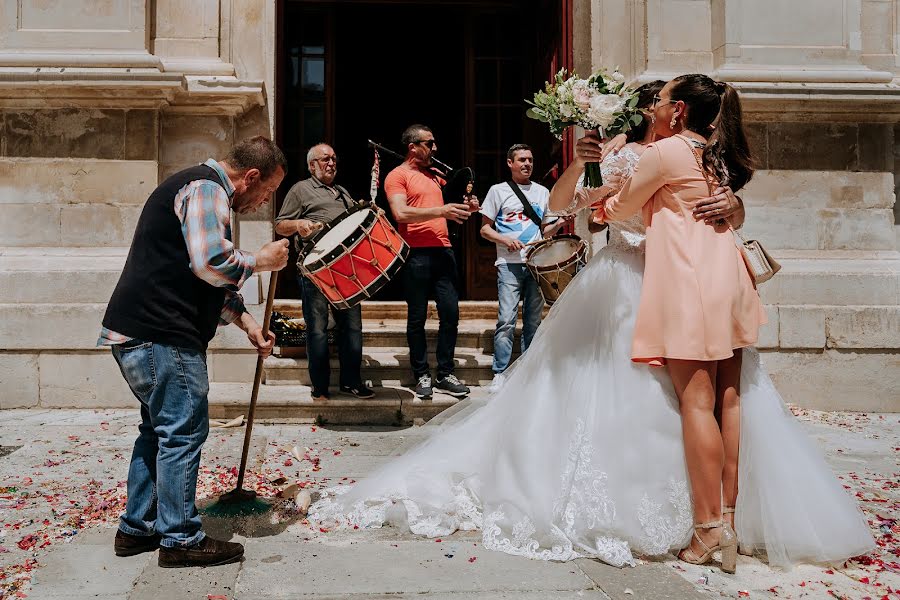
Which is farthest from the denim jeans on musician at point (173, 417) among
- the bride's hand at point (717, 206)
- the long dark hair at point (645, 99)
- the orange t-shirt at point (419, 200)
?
the orange t-shirt at point (419, 200)

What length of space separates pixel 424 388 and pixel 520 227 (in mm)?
1692

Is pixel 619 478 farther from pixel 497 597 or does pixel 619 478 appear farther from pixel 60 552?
pixel 60 552

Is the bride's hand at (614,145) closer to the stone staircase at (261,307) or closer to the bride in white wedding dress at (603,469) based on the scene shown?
the bride in white wedding dress at (603,469)

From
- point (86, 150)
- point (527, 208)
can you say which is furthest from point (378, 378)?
point (86, 150)

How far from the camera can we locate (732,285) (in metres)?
3.46

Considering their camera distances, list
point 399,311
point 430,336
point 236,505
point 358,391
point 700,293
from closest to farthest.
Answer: point 700,293 < point 236,505 < point 358,391 < point 430,336 < point 399,311

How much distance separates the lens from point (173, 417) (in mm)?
3318

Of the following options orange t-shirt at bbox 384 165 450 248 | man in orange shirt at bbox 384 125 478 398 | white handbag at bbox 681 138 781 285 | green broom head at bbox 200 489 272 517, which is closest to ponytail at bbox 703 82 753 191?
white handbag at bbox 681 138 781 285

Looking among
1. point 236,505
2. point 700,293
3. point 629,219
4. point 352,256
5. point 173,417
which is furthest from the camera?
point 352,256

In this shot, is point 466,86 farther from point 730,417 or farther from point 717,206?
point 730,417

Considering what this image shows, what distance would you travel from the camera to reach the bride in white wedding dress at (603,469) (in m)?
3.46

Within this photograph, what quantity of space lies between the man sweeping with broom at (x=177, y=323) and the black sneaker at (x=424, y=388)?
322 cm

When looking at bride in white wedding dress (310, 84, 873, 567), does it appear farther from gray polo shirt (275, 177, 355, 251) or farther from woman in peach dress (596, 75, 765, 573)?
gray polo shirt (275, 177, 355, 251)

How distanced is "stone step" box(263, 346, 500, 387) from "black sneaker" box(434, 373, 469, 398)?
0.39 meters
